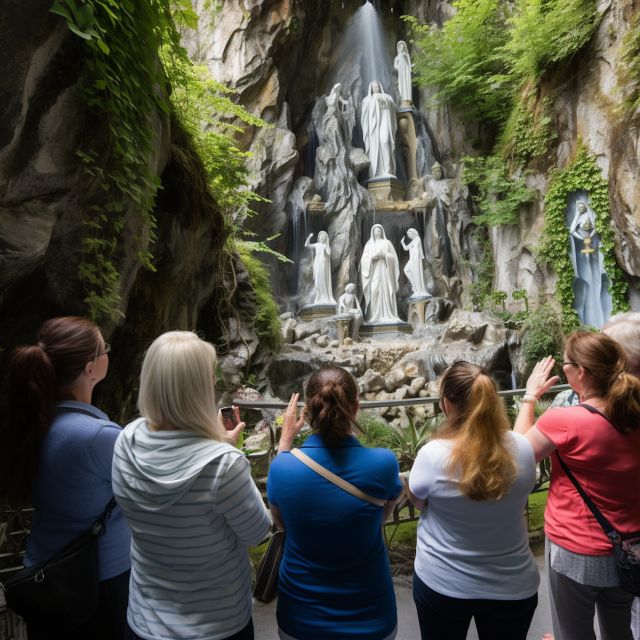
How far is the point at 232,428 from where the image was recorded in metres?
1.82

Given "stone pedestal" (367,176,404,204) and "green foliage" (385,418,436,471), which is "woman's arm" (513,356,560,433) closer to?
"green foliage" (385,418,436,471)

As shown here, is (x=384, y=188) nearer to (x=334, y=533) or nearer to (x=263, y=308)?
(x=263, y=308)

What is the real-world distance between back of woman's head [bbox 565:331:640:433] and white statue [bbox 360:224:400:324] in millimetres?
14349

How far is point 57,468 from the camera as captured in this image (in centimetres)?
160

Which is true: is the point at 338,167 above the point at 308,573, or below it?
above

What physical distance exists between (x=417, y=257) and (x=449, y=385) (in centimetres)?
1596

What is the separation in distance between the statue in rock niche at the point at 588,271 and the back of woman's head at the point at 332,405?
12701 millimetres

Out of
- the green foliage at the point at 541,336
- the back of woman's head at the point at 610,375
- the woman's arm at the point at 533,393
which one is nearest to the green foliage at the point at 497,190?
the green foliage at the point at 541,336

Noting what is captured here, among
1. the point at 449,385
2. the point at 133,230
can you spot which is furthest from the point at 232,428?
the point at 133,230

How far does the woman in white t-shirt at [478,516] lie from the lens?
1585 mm

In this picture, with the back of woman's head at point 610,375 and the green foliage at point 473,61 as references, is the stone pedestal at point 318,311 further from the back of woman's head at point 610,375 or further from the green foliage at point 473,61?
the back of woman's head at point 610,375

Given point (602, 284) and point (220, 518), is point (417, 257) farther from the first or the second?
point (220, 518)

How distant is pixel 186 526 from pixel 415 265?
1653cm

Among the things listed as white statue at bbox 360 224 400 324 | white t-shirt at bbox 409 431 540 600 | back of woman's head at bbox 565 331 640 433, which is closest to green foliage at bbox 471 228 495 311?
white statue at bbox 360 224 400 324
